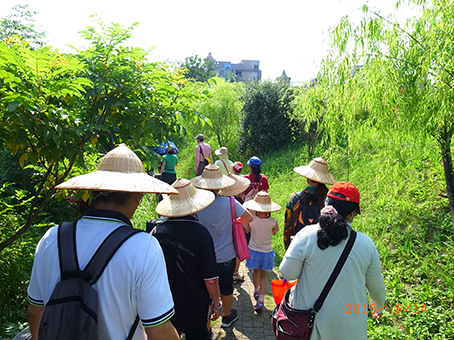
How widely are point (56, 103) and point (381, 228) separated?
5.85m

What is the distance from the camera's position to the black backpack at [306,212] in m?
3.71

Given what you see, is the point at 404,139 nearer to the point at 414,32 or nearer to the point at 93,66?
the point at 414,32

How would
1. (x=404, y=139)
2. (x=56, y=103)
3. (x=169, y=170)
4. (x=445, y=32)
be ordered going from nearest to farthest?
(x=56, y=103) < (x=445, y=32) < (x=404, y=139) < (x=169, y=170)

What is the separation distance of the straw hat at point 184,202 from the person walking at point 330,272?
3.18ft

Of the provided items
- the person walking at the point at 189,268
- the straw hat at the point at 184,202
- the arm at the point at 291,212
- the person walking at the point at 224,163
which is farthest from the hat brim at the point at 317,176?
the person walking at the point at 224,163

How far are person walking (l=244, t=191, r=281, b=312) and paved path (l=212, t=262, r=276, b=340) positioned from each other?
0.56 ft

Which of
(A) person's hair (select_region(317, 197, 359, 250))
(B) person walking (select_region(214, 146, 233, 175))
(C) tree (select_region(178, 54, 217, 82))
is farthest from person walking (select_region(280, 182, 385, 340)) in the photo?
(C) tree (select_region(178, 54, 217, 82))

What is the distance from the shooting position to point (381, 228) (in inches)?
249

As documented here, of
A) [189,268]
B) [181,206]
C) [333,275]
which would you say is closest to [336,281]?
[333,275]

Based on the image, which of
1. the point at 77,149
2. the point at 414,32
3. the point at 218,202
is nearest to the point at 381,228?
the point at 414,32

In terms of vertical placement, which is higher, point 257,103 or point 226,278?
point 257,103

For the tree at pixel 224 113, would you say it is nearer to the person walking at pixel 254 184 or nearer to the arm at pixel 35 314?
the person walking at pixel 254 184

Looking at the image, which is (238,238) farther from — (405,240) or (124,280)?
(405,240)

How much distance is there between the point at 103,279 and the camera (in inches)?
60.5
